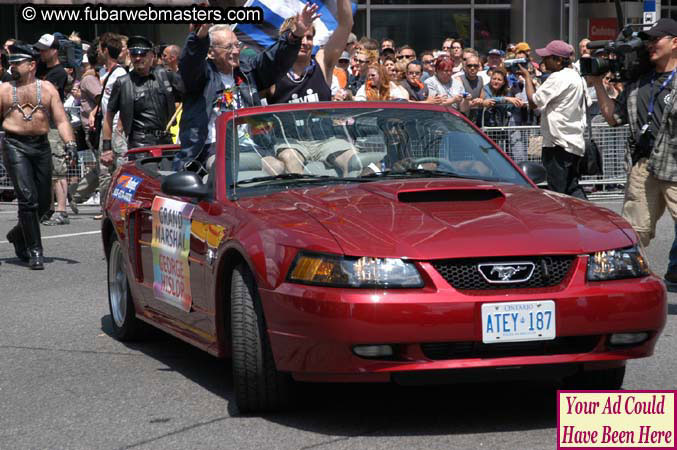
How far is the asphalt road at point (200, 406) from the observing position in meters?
5.63

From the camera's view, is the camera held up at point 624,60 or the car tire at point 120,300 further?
the camera held up at point 624,60

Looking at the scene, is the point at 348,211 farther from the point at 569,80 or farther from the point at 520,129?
the point at 520,129

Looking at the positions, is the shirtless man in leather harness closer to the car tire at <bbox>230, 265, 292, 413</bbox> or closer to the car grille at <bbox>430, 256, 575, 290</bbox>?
the car tire at <bbox>230, 265, 292, 413</bbox>

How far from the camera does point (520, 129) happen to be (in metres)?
17.1

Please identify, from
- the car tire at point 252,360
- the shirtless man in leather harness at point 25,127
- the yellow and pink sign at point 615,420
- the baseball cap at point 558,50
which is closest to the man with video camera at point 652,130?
the baseball cap at point 558,50

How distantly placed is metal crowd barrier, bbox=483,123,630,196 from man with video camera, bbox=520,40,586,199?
3.70m

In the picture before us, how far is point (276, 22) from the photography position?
13.2m

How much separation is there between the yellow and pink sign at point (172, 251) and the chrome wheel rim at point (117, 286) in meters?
0.92

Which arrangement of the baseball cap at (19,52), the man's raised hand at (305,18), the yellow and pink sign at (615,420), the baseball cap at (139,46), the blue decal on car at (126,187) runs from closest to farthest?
the yellow and pink sign at (615,420)
the blue decal on car at (126,187)
the man's raised hand at (305,18)
the baseball cap at (19,52)
the baseball cap at (139,46)

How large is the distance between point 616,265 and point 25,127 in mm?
8139

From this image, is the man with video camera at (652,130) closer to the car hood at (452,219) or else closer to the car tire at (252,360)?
the car hood at (452,219)

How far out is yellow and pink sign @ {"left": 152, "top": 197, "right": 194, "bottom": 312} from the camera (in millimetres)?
6852

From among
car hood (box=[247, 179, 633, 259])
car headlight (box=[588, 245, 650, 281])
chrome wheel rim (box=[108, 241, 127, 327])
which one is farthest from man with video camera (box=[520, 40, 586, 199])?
car headlight (box=[588, 245, 650, 281])

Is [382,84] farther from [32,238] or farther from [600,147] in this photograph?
[32,238]
